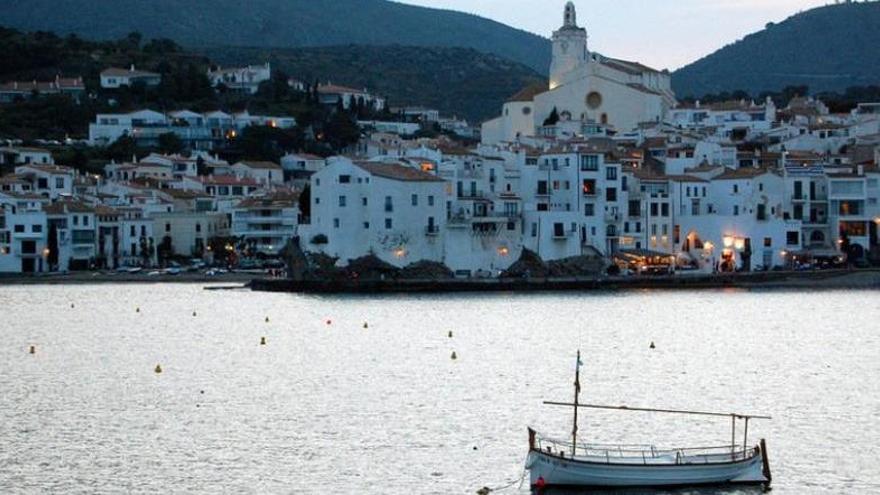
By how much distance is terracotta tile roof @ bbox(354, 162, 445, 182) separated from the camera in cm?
7350

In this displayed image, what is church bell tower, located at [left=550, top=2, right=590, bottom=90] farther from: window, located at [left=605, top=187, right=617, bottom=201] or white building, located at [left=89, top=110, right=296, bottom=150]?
window, located at [left=605, top=187, right=617, bottom=201]

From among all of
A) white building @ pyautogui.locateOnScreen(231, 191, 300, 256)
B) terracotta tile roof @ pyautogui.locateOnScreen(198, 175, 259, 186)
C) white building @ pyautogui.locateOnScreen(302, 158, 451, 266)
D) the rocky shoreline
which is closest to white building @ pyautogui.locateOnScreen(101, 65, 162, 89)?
terracotta tile roof @ pyautogui.locateOnScreen(198, 175, 259, 186)

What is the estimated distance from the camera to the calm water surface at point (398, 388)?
30500 mm

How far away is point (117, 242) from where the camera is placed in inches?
3595

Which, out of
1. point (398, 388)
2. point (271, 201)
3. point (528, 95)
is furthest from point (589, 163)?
point (398, 388)

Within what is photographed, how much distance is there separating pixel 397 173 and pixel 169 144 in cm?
4866

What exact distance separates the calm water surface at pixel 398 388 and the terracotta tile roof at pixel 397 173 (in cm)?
694

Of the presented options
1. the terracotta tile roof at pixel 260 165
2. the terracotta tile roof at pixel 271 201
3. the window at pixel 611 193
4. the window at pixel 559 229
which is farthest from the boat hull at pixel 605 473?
the terracotta tile roof at pixel 260 165

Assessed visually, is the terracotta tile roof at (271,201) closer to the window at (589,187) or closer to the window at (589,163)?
the window at (589,163)

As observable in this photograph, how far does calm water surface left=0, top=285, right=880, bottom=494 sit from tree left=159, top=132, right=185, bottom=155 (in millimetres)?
50590

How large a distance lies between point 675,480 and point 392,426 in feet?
26.8

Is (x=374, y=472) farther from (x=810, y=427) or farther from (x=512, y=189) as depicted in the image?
(x=512, y=189)

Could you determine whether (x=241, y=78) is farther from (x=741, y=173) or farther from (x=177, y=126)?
(x=741, y=173)

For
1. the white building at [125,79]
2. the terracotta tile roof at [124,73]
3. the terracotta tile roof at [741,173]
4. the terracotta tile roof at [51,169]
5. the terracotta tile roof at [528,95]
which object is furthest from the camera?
the terracotta tile roof at [124,73]
